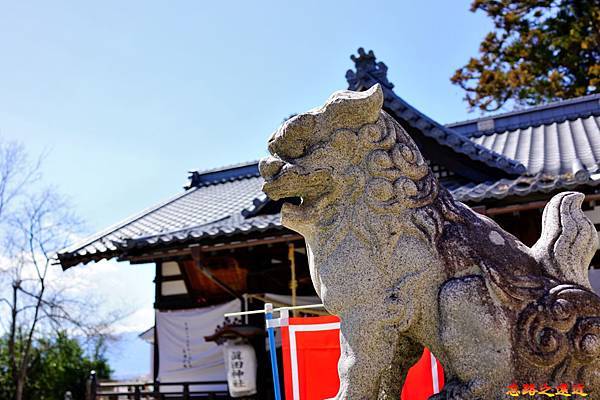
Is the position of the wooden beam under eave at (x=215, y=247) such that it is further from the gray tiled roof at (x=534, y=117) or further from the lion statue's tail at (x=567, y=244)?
the gray tiled roof at (x=534, y=117)

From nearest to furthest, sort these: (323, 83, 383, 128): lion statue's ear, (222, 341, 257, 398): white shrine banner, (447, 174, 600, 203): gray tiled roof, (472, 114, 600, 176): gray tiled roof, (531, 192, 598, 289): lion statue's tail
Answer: (531, 192, 598, 289): lion statue's tail
(323, 83, 383, 128): lion statue's ear
(447, 174, 600, 203): gray tiled roof
(472, 114, 600, 176): gray tiled roof
(222, 341, 257, 398): white shrine banner

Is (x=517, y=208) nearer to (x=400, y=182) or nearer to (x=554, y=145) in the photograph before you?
(x=554, y=145)

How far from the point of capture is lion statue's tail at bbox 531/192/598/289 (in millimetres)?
A: 2689

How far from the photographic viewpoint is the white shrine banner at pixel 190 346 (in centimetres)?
847

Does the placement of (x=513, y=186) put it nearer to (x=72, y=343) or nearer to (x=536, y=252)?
(x=536, y=252)

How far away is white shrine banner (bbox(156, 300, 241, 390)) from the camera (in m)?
8.47

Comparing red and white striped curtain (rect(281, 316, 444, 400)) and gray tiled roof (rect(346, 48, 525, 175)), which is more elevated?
gray tiled roof (rect(346, 48, 525, 175))

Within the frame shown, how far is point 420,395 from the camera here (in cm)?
402

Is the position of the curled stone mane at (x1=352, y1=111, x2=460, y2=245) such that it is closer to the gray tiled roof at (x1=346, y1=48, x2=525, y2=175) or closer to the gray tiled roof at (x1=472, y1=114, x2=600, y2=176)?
the gray tiled roof at (x1=472, y1=114, x2=600, y2=176)

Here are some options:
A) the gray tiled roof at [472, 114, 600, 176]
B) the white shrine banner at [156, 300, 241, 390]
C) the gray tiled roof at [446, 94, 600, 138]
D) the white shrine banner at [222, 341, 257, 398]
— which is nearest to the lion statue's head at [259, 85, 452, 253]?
the gray tiled roof at [472, 114, 600, 176]

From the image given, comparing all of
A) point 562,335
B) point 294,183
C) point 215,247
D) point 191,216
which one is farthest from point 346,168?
point 191,216

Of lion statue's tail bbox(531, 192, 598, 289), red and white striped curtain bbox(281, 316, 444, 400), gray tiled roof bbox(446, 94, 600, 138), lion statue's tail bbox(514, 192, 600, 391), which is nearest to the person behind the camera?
lion statue's tail bbox(514, 192, 600, 391)

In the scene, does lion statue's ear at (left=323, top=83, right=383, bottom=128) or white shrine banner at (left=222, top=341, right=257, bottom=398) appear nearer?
lion statue's ear at (left=323, top=83, right=383, bottom=128)

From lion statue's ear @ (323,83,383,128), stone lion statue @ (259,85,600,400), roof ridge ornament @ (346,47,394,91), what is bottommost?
stone lion statue @ (259,85,600,400)
